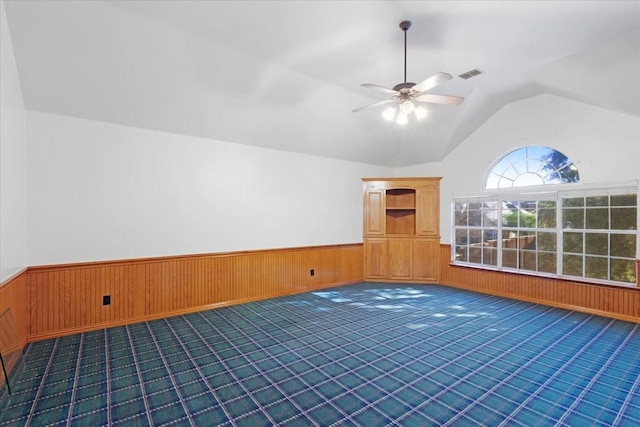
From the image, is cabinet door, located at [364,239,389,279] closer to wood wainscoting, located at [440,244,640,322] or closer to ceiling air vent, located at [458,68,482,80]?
wood wainscoting, located at [440,244,640,322]

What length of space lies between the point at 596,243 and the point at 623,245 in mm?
283

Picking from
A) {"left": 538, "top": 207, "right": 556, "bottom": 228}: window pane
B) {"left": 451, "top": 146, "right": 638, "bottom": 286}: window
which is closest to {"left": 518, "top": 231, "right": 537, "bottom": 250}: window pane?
{"left": 451, "top": 146, "right": 638, "bottom": 286}: window

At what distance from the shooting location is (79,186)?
3654 millimetres

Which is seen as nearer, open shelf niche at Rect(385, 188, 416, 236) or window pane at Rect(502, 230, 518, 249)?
window pane at Rect(502, 230, 518, 249)

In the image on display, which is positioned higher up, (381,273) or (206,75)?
(206,75)

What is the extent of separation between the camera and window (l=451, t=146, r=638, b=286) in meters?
4.22

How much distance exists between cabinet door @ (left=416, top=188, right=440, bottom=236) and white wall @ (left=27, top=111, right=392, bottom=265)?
1985 mm

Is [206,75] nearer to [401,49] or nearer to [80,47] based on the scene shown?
[80,47]

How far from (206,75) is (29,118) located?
78.6 inches

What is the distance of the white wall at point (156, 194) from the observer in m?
3.51

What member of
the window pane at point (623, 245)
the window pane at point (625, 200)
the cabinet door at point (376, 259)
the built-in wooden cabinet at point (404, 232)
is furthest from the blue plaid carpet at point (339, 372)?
the cabinet door at point (376, 259)

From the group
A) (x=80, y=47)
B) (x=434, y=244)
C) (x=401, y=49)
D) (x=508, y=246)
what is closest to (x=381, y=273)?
(x=434, y=244)

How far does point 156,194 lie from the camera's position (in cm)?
419

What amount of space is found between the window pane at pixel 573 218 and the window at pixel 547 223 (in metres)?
0.01
